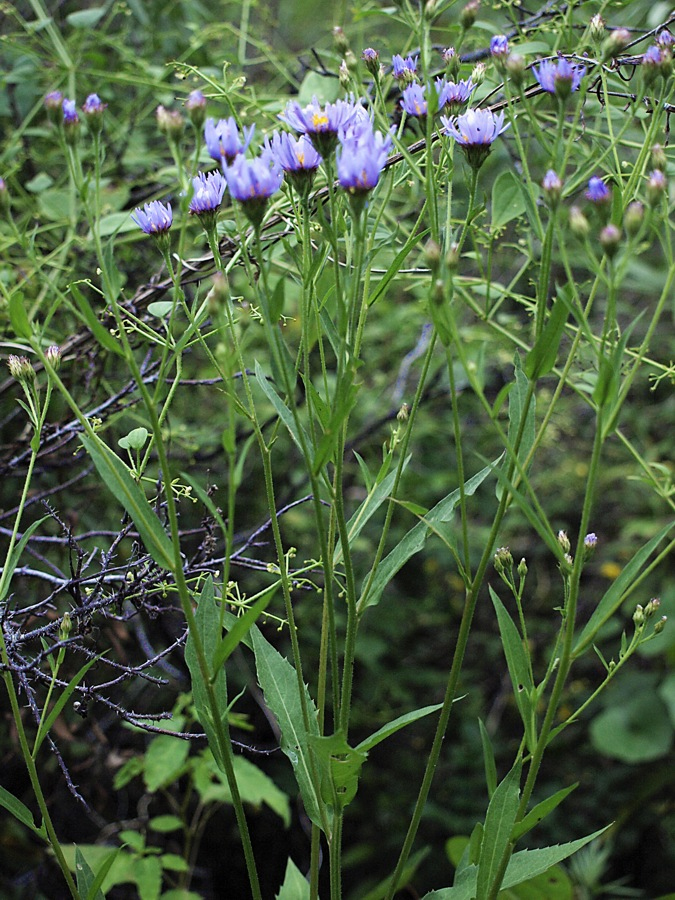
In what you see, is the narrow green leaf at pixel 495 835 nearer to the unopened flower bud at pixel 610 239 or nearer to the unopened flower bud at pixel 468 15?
the unopened flower bud at pixel 610 239

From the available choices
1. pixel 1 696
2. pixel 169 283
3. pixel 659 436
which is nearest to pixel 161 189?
pixel 169 283

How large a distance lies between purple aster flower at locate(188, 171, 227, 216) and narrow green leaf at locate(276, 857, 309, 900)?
0.54 metres

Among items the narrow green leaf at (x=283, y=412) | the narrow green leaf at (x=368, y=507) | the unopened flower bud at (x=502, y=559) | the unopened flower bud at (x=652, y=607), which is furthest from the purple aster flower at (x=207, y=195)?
the unopened flower bud at (x=652, y=607)

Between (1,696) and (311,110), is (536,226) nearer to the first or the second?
(311,110)

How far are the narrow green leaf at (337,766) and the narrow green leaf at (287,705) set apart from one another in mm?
43

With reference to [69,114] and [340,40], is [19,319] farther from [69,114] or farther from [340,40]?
[340,40]

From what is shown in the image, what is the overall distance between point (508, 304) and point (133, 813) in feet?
4.74

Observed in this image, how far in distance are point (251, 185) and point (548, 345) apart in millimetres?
222

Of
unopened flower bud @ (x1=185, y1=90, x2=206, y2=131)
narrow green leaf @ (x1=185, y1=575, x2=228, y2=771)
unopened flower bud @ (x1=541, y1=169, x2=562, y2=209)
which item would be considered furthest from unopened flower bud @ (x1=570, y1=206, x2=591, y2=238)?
narrow green leaf @ (x1=185, y1=575, x2=228, y2=771)

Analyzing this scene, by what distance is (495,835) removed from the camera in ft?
2.00

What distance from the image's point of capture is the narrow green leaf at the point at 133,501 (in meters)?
0.53

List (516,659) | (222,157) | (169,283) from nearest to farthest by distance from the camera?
(222,157) → (516,659) → (169,283)

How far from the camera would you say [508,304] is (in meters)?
2.16

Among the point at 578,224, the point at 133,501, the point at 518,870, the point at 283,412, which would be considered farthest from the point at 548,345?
the point at 518,870
